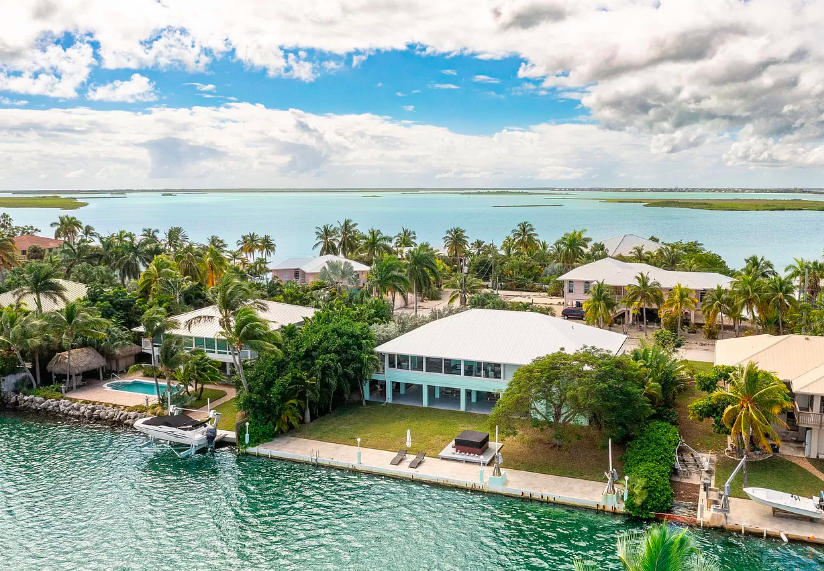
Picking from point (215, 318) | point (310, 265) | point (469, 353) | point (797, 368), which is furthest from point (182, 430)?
point (310, 265)

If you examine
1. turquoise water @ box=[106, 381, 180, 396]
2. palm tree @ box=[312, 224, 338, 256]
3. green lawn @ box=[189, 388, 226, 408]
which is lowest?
green lawn @ box=[189, 388, 226, 408]

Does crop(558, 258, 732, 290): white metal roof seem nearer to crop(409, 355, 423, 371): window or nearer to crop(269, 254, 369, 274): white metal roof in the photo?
crop(269, 254, 369, 274): white metal roof

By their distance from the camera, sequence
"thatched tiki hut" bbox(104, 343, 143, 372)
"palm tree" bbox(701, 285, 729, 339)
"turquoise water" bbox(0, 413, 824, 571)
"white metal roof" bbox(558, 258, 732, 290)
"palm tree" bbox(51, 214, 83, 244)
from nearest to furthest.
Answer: "turquoise water" bbox(0, 413, 824, 571)
"thatched tiki hut" bbox(104, 343, 143, 372)
"palm tree" bbox(701, 285, 729, 339)
"white metal roof" bbox(558, 258, 732, 290)
"palm tree" bbox(51, 214, 83, 244)

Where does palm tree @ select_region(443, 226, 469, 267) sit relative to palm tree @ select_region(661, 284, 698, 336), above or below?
above

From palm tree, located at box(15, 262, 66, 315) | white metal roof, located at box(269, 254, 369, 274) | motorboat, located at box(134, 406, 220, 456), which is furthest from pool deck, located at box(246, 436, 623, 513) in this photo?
white metal roof, located at box(269, 254, 369, 274)

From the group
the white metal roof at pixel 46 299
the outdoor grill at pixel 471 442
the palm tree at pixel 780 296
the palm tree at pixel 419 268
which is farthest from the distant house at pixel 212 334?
the palm tree at pixel 780 296

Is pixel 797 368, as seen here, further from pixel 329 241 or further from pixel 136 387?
pixel 329 241

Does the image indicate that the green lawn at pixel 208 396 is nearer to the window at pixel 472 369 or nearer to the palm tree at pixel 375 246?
the window at pixel 472 369
